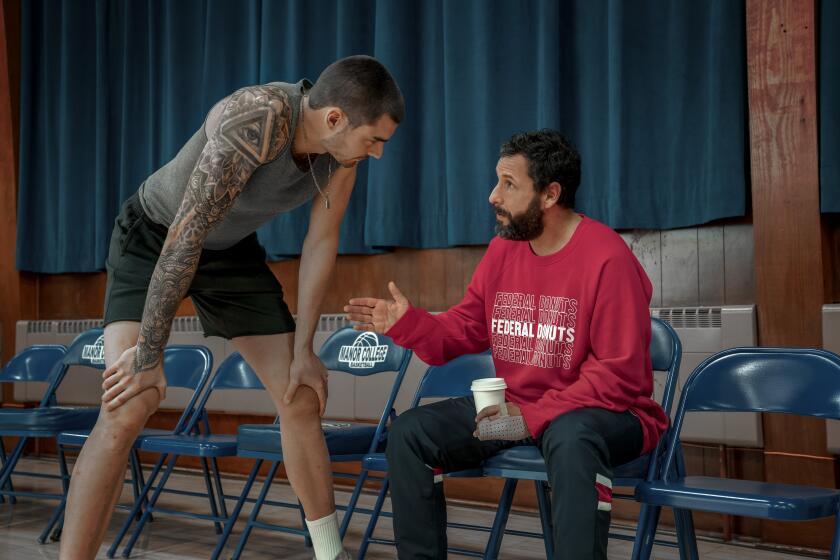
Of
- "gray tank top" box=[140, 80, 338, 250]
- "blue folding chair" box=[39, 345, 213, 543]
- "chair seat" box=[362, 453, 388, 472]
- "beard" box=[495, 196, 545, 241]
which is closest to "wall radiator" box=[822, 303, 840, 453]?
"beard" box=[495, 196, 545, 241]

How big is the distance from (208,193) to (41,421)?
7.10 feet

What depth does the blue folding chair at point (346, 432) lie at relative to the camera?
10.2ft

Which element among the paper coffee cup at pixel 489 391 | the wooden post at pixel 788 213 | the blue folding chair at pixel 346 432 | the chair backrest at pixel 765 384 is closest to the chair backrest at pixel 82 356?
the blue folding chair at pixel 346 432

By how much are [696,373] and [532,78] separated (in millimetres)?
2082

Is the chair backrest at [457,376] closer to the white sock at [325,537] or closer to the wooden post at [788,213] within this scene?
the white sock at [325,537]

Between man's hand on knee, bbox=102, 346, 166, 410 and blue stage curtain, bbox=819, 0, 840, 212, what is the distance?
8.55 ft

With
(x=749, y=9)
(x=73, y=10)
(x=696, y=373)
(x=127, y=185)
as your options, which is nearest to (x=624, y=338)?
(x=696, y=373)

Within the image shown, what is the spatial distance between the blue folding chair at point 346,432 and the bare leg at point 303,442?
35cm

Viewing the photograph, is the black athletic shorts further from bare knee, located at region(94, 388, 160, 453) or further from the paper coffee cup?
the paper coffee cup

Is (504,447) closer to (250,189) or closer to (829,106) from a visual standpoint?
(250,189)

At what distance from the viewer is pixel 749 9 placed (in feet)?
11.7

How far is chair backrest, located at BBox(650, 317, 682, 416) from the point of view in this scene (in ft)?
8.59

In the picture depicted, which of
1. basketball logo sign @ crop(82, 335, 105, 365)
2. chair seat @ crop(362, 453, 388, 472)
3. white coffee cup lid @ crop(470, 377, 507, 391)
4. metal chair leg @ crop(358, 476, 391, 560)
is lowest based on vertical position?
metal chair leg @ crop(358, 476, 391, 560)

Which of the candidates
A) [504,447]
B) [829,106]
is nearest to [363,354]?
[504,447]
